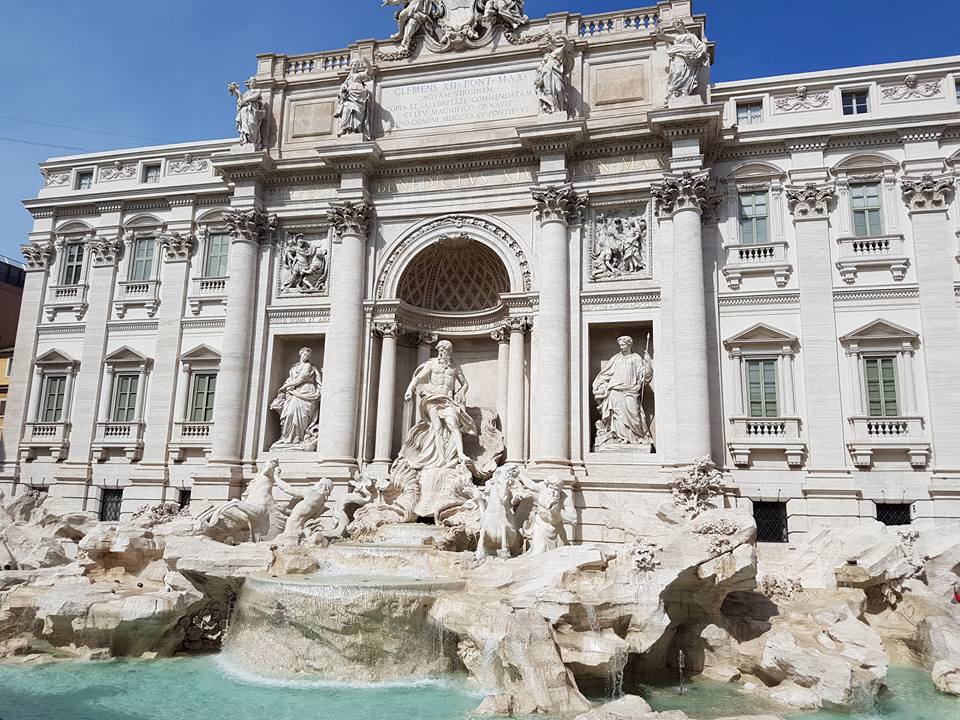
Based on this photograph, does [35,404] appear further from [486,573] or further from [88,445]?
[486,573]

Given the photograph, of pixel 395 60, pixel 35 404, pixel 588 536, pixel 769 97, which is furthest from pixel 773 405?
pixel 35 404

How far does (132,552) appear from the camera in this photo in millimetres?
15508

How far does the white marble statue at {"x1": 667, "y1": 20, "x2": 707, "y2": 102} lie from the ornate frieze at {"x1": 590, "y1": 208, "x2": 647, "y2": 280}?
325 cm

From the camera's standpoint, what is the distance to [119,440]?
22.3 meters

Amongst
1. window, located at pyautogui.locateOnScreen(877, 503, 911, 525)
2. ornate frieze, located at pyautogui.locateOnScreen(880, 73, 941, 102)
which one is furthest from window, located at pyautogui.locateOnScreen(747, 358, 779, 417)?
ornate frieze, located at pyautogui.locateOnScreen(880, 73, 941, 102)

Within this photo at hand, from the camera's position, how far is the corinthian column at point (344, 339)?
19.8m

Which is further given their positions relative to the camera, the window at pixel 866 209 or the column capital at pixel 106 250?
the column capital at pixel 106 250

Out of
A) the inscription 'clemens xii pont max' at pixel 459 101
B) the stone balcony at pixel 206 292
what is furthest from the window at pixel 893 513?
the stone balcony at pixel 206 292

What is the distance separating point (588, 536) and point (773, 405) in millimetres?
5679

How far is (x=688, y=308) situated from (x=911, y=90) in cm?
848

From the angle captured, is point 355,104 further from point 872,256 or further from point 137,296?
point 872,256

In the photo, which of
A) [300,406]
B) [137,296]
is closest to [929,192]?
[300,406]

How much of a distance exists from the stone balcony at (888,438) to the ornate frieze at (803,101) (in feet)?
27.7

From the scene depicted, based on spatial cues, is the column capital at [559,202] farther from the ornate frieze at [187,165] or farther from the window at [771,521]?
the ornate frieze at [187,165]
